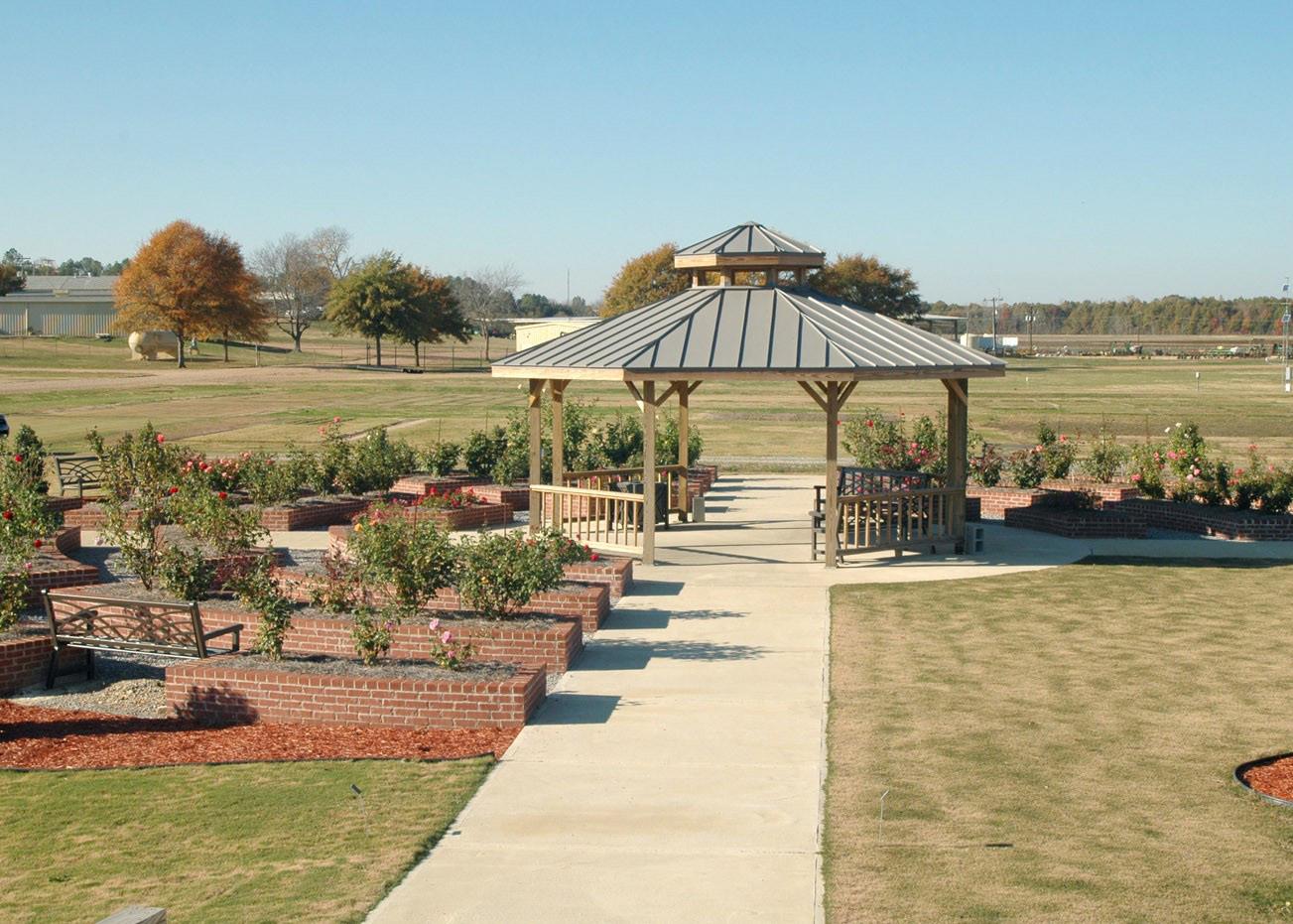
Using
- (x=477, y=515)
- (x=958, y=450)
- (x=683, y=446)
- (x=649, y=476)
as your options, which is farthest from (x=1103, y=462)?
(x=477, y=515)

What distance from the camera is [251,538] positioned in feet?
48.9

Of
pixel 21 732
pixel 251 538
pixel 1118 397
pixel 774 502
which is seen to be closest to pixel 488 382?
pixel 1118 397

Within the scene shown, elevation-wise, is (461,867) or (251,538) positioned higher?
(251,538)

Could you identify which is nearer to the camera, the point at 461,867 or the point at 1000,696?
the point at 461,867

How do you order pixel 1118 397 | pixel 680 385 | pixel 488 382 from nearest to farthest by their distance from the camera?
pixel 680 385
pixel 1118 397
pixel 488 382

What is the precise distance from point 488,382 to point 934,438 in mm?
46243

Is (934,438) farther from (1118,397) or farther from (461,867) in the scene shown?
(1118,397)

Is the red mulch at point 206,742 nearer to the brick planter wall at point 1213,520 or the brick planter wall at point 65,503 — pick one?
the brick planter wall at point 65,503

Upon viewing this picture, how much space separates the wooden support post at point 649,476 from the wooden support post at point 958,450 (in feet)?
12.9

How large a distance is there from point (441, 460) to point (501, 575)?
34.7ft

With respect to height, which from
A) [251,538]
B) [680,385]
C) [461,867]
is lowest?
[461,867]

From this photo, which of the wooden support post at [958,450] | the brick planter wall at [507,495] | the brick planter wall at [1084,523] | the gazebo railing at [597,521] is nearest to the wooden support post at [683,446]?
the gazebo railing at [597,521]

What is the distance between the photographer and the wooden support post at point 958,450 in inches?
714

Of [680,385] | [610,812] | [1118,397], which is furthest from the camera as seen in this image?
[1118,397]
